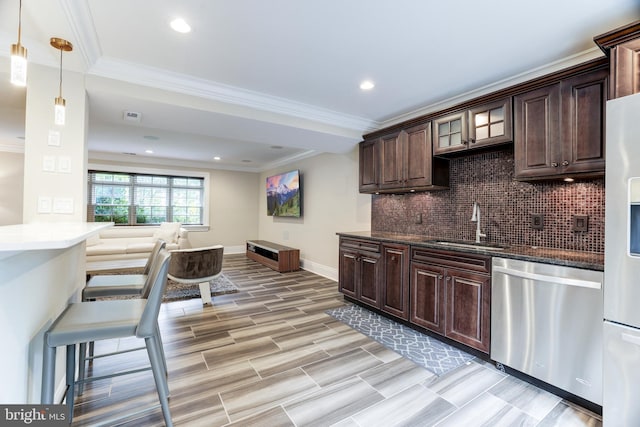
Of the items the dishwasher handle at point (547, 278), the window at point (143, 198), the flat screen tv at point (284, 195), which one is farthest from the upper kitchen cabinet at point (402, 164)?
the window at point (143, 198)

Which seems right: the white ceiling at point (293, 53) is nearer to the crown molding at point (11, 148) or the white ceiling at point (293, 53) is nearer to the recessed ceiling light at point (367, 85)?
the recessed ceiling light at point (367, 85)

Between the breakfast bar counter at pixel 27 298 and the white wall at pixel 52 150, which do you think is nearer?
the breakfast bar counter at pixel 27 298

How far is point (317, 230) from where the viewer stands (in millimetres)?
5844

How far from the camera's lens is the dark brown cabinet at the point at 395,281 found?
3.09 metres

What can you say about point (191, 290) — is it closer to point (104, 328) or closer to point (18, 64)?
point (104, 328)

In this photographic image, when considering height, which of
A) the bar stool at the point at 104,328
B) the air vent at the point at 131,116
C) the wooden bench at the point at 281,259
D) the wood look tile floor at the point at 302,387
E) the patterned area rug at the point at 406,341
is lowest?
the wood look tile floor at the point at 302,387

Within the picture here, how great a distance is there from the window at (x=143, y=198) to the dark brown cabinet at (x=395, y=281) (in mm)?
6146

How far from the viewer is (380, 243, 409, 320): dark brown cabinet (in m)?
3.09

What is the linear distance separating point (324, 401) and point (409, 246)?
5.59ft

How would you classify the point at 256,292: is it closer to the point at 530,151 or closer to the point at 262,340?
the point at 262,340

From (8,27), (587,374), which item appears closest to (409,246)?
(587,374)

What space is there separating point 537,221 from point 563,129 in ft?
2.74

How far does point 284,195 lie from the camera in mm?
6906

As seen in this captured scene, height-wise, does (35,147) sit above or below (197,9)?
below
